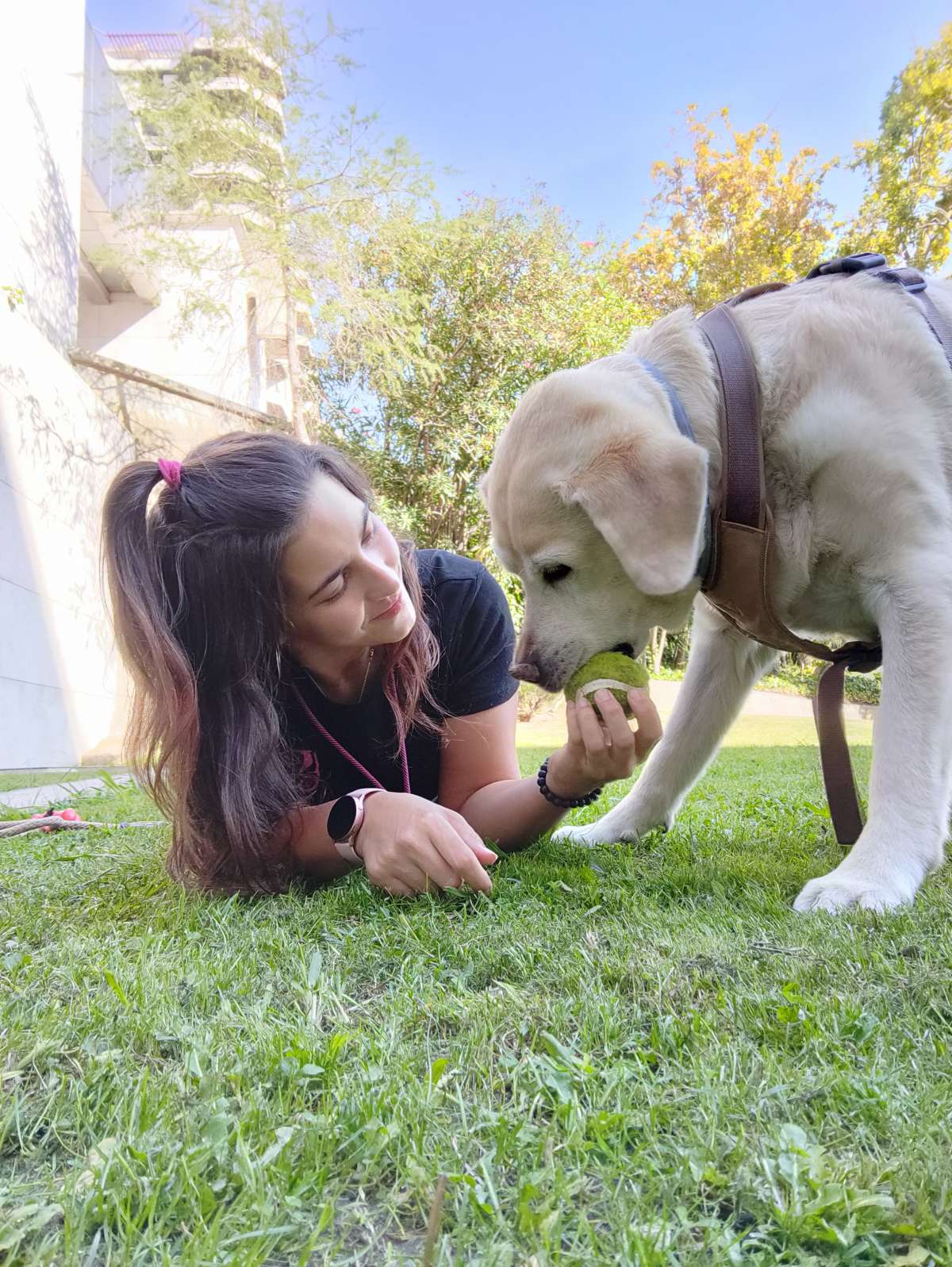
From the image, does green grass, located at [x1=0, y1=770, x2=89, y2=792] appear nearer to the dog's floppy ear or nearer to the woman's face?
the woman's face

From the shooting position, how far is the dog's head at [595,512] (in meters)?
2.08

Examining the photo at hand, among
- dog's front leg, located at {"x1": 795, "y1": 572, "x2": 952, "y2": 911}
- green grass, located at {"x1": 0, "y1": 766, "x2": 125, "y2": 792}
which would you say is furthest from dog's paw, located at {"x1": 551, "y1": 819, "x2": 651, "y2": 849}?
green grass, located at {"x1": 0, "y1": 766, "x2": 125, "y2": 792}

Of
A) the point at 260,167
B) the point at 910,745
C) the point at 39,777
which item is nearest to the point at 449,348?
the point at 260,167

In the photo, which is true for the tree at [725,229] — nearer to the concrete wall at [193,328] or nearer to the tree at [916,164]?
the tree at [916,164]

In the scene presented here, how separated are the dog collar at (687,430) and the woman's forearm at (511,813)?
815 millimetres

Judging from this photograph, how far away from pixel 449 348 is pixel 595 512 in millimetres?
11713

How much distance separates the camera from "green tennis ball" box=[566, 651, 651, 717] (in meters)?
2.19

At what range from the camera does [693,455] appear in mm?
2072

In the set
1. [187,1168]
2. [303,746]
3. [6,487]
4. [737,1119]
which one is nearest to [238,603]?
[303,746]

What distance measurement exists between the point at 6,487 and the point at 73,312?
411cm

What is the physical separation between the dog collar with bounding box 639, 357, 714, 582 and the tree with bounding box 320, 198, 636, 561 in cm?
1008

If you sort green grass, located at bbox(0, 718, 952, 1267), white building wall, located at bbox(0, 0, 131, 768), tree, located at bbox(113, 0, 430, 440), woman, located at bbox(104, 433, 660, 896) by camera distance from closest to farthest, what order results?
green grass, located at bbox(0, 718, 952, 1267) → woman, located at bbox(104, 433, 660, 896) → white building wall, located at bbox(0, 0, 131, 768) → tree, located at bbox(113, 0, 430, 440)

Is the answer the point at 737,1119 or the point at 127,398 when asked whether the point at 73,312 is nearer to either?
the point at 127,398

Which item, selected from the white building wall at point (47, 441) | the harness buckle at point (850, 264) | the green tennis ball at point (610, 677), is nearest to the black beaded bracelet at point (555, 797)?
the green tennis ball at point (610, 677)
